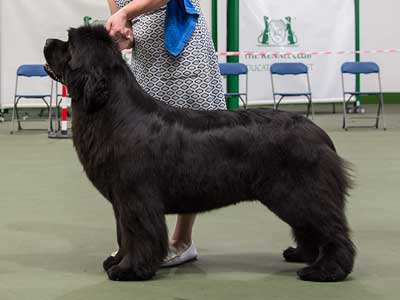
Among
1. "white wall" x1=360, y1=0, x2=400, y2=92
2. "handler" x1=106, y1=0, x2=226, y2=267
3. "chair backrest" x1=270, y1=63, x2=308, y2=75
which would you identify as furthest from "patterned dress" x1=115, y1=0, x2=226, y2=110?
"white wall" x1=360, y1=0, x2=400, y2=92

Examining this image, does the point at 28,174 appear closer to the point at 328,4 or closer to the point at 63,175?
the point at 63,175

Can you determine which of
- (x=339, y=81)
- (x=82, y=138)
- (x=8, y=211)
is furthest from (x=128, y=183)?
(x=339, y=81)

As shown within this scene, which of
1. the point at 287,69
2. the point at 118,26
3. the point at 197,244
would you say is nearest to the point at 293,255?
the point at 197,244

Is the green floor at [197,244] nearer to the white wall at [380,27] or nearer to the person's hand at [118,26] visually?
the person's hand at [118,26]

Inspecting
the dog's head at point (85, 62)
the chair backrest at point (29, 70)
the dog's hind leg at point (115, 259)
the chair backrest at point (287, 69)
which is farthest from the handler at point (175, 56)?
the chair backrest at point (287, 69)

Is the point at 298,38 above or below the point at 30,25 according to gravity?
below

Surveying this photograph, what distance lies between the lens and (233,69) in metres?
11.7

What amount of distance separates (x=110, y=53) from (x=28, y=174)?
3.84m

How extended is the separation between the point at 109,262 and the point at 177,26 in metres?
1.24

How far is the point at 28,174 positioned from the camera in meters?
7.01

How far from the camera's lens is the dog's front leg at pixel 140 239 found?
3416 millimetres

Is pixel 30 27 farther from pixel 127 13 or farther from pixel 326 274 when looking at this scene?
pixel 326 274

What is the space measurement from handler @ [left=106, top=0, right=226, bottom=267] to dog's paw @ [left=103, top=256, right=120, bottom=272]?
28 centimetres

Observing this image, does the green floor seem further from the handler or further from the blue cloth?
the blue cloth
